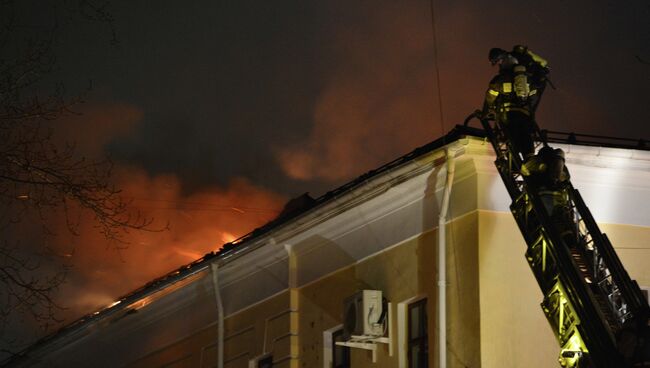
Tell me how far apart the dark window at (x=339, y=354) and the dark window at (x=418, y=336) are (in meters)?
1.54

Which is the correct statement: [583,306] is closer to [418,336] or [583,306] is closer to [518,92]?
[518,92]

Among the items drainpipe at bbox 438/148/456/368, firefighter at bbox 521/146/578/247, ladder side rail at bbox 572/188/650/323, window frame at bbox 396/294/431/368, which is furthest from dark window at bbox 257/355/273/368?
ladder side rail at bbox 572/188/650/323

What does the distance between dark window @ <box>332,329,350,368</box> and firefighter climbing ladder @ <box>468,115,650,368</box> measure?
4.89 metres

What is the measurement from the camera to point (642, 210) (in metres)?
17.4

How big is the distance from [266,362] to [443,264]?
487 centimetres

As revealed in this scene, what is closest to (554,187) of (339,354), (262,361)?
(339,354)

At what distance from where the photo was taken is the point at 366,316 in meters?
17.8

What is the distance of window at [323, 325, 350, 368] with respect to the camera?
19.3m

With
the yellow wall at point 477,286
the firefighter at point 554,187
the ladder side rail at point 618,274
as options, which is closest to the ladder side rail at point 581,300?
the firefighter at point 554,187

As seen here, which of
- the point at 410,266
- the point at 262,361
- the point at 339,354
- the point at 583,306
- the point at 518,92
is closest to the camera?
the point at 583,306

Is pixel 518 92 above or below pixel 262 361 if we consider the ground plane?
above

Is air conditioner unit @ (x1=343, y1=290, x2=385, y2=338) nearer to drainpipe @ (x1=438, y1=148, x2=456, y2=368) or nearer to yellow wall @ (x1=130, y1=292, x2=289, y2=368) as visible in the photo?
drainpipe @ (x1=438, y1=148, x2=456, y2=368)

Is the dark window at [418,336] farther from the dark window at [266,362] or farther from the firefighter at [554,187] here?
the dark window at [266,362]

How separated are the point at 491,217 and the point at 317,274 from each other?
373 cm
